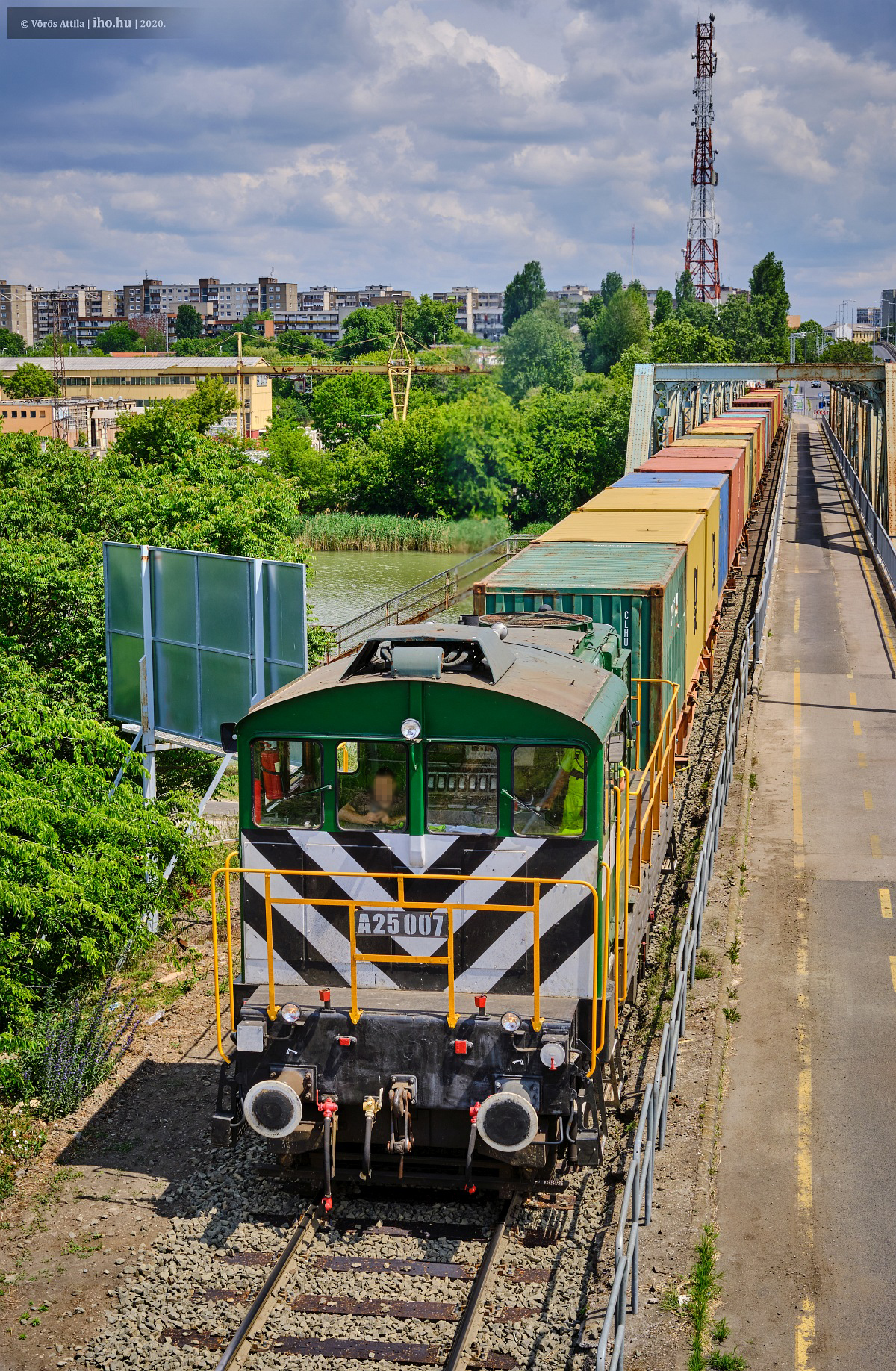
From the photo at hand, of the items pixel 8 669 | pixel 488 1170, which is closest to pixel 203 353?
pixel 8 669

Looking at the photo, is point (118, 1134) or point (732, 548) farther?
point (732, 548)

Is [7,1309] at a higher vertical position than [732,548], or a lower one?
lower

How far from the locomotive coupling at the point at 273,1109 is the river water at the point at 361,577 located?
111 feet

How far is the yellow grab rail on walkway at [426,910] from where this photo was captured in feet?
29.1

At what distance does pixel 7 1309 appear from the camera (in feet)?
29.0

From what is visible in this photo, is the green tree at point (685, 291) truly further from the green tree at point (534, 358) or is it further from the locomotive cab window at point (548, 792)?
the locomotive cab window at point (548, 792)

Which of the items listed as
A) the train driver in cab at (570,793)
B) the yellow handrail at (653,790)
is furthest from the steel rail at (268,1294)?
the yellow handrail at (653,790)

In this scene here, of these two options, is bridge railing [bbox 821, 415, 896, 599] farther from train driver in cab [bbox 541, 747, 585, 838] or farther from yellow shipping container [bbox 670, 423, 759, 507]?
train driver in cab [bbox 541, 747, 585, 838]

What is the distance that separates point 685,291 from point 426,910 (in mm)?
162830

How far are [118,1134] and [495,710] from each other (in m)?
5.39

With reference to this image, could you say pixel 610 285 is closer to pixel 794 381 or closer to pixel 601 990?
pixel 794 381

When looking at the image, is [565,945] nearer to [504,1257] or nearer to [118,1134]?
[504,1257]

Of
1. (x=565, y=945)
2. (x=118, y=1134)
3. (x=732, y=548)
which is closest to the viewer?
(x=565, y=945)

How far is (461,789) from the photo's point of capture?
9.30 meters
